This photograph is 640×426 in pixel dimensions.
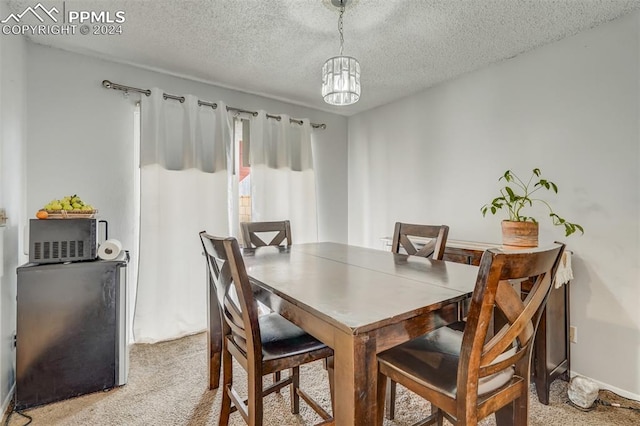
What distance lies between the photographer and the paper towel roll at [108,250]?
199 cm

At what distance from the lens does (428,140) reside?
318 cm

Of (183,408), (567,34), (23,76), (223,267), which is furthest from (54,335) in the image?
(567,34)

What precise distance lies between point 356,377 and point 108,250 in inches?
70.9

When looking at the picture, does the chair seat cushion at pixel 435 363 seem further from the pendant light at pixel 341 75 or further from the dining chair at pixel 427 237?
the pendant light at pixel 341 75

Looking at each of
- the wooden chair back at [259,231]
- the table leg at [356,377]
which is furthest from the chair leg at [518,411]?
the wooden chair back at [259,231]

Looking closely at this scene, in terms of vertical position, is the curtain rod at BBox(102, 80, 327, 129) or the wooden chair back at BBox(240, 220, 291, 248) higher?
the curtain rod at BBox(102, 80, 327, 129)

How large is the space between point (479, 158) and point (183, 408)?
2.82 metres

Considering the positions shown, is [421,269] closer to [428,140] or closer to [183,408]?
[183,408]

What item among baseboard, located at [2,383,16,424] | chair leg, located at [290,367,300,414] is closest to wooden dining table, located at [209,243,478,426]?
chair leg, located at [290,367,300,414]

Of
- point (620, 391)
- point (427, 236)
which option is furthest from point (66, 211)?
point (620, 391)

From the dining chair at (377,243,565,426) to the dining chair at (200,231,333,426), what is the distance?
14.3 inches

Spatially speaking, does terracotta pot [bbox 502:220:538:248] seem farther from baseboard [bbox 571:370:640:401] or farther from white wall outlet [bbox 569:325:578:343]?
baseboard [bbox 571:370:640:401]

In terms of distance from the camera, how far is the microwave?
5.96 feet

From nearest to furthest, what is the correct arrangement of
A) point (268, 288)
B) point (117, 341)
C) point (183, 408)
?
point (268, 288) < point (183, 408) < point (117, 341)
